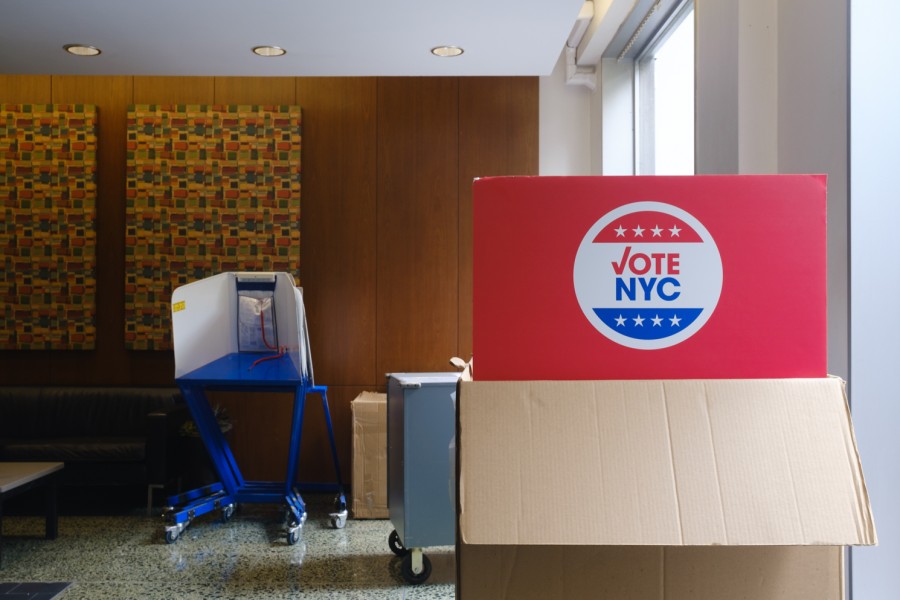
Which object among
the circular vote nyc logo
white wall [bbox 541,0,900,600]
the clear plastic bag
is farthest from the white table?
white wall [bbox 541,0,900,600]

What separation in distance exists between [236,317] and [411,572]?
1963mm

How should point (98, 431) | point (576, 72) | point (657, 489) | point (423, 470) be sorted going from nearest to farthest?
point (657, 489) < point (423, 470) < point (98, 431) < point (576, 72)

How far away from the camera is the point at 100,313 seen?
5172mm

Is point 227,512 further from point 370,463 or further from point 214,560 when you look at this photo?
point 370,463

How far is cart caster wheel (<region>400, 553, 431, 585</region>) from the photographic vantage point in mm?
3295

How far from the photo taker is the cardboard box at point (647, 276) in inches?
39.2

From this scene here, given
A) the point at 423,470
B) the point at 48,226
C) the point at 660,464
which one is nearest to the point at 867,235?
the point at 660,464

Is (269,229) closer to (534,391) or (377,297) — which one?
(377,297)

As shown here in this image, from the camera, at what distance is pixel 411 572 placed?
330 cm

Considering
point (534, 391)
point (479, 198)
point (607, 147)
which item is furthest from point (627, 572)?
point (607, 147)

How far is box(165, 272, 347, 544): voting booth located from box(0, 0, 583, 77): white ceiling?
1357 mm

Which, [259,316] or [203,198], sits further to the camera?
[203,198]

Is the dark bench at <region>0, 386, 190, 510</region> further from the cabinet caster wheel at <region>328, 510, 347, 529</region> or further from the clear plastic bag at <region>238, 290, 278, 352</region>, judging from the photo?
the cabinet caster wheel at <region>328, 510, 347, 529</region>

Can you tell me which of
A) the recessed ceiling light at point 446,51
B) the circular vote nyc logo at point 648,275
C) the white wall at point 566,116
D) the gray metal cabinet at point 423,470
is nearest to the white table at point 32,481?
the gray metal cabinet at point 423,470
